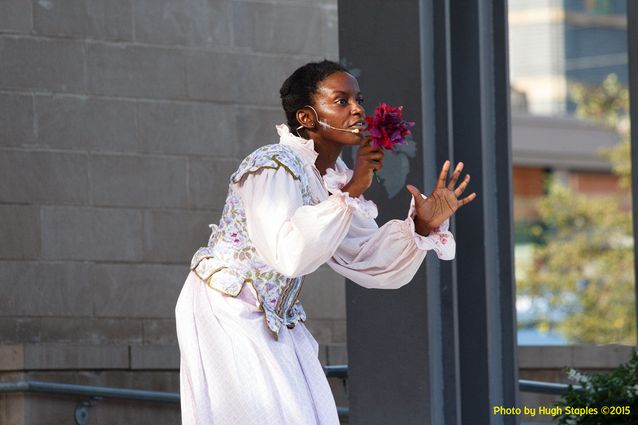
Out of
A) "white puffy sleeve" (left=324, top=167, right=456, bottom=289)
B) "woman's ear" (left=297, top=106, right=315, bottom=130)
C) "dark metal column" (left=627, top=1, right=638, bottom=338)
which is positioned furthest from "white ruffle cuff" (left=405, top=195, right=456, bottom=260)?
"dark metal column" (left=627, top=1, right=638, bottom=338)

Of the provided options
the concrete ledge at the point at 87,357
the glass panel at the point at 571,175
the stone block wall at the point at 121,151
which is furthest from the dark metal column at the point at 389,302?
the glass panel at the point at 571,175

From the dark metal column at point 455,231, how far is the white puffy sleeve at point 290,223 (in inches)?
51.6

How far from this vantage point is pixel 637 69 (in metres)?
7.68

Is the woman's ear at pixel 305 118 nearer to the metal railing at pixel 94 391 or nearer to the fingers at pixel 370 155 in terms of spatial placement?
the fingers at pixel 370 155

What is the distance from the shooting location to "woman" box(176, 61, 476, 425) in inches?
187

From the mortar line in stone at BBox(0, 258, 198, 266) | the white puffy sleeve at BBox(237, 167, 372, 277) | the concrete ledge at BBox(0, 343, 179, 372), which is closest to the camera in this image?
the white puffy sleeve at BBox(237, 167, 372, 277)

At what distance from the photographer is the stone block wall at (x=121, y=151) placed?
27.4 feet

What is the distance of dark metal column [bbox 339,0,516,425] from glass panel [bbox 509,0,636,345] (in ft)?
54.1

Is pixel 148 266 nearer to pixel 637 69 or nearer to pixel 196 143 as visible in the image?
pixel 196 143

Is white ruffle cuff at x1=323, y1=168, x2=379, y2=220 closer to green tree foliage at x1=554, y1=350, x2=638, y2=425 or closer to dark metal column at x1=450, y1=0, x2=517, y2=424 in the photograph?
dark metal column at x1=450, y1=0, x2=517, y2=424

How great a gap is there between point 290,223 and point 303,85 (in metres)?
0.69

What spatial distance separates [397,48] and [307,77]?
98cm

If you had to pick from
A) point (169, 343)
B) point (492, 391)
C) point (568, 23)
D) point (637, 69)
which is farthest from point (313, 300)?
point (568, 23)

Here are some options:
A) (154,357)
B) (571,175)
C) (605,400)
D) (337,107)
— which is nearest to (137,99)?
(154,357)
